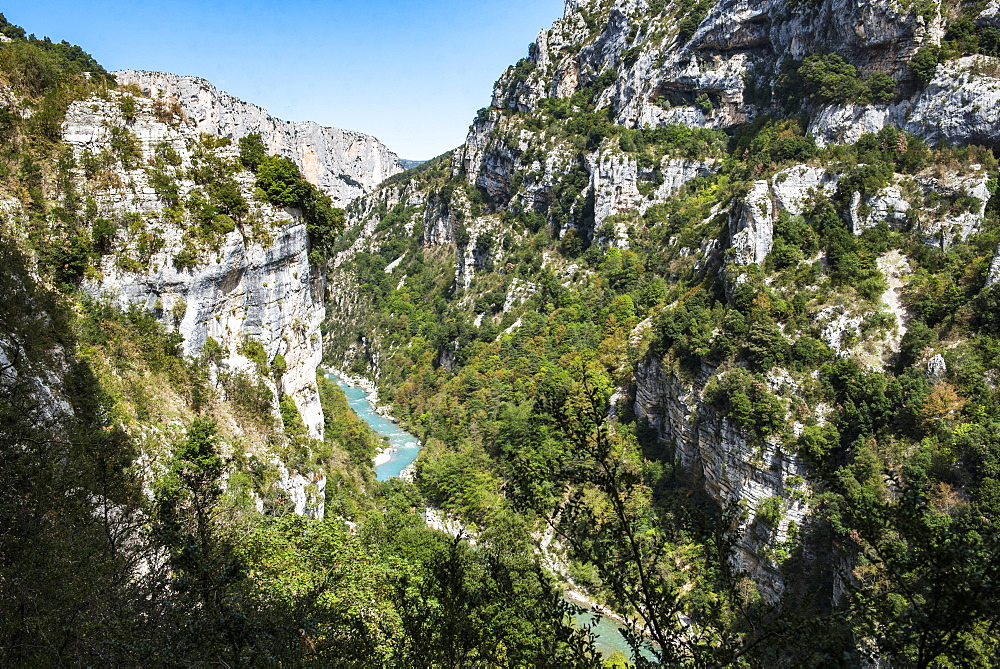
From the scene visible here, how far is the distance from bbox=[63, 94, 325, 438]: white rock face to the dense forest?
0.13 metres

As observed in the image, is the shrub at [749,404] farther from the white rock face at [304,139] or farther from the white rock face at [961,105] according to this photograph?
the white rock face at [304,139]

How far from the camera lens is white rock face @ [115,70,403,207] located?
282 feet

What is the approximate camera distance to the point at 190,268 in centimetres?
1609

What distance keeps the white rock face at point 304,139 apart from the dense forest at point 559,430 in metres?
62.0

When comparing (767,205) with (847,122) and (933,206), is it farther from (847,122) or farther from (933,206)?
(847,122)

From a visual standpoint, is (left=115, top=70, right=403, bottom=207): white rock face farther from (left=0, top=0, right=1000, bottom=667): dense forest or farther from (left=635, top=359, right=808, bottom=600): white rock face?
(left=635, top=359, right=808, bottom=600): white rock face

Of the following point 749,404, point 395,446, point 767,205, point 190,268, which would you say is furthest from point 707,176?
point 190,268

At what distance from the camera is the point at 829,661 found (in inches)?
183

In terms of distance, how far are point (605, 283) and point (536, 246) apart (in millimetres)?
14877

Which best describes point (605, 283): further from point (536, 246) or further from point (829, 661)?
point (829, 661)

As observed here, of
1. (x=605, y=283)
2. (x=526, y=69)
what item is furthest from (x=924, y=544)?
(x=526, y=69)

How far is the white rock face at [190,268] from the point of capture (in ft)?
50.7

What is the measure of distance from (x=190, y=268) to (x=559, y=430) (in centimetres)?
1475

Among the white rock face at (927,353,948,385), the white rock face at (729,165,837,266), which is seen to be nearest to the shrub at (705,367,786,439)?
the white rock face at (927,353,948,385)
